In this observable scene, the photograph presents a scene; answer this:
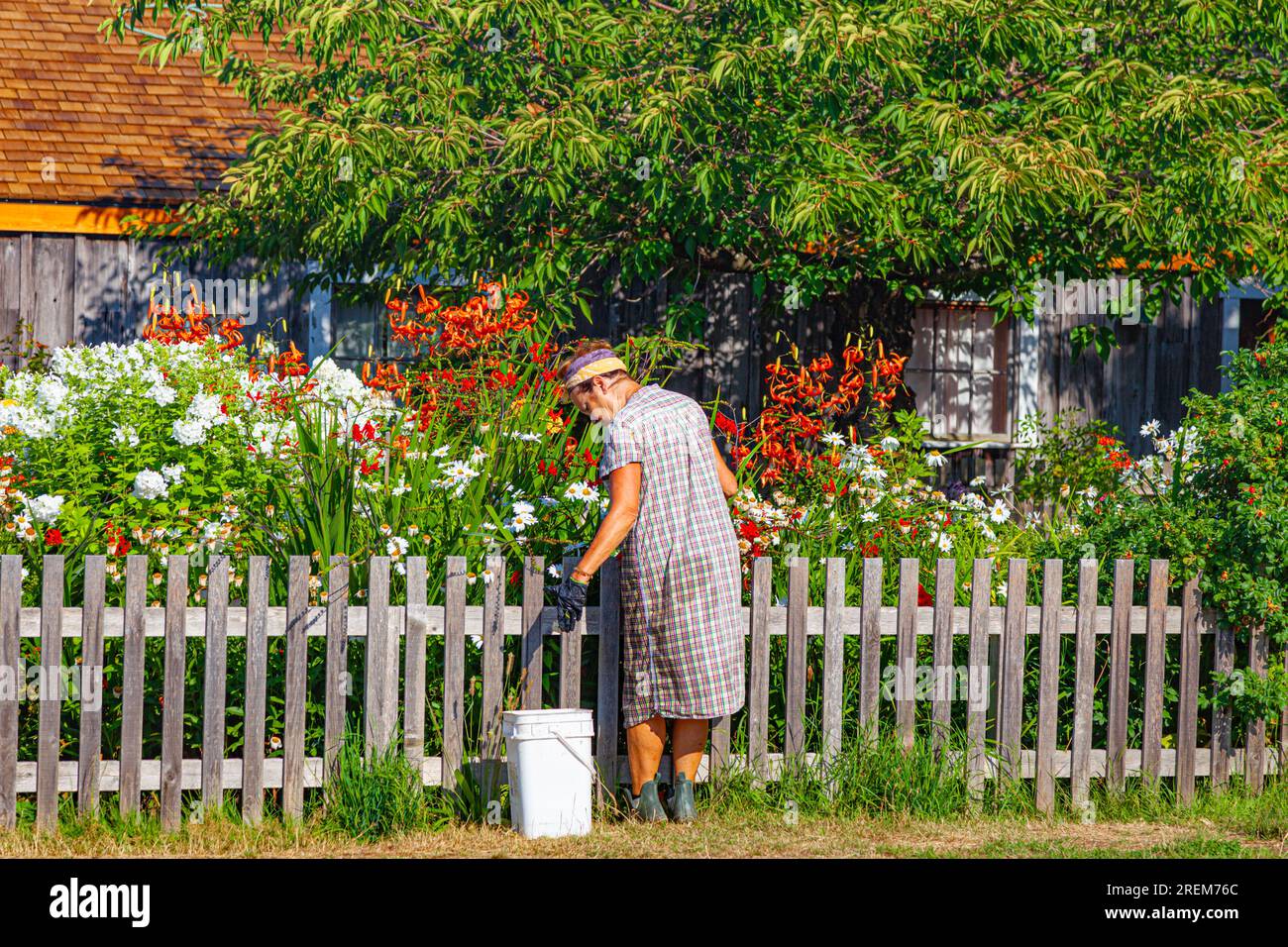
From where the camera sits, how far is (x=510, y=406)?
6.21 meters

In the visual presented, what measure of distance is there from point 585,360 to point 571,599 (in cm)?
90

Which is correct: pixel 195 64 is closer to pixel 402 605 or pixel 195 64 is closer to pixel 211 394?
pixel 211 394

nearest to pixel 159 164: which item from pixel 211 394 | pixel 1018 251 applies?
pixel 211 394

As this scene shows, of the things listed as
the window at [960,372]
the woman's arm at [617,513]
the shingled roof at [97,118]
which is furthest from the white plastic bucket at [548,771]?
the window at [960,372]

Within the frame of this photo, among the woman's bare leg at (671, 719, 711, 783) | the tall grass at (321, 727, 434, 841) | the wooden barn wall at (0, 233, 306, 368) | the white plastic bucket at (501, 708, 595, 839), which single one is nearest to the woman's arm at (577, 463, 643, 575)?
the white plastic bucket at (501, 708, 595, 839)

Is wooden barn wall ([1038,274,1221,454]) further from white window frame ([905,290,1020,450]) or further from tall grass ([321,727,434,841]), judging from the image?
tall grass ([321,727,434,841])

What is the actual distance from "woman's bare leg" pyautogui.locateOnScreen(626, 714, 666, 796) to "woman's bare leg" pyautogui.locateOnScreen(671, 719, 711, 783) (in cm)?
7

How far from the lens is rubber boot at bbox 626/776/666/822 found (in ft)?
17.1

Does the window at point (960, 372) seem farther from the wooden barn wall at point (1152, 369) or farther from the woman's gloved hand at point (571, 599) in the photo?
the woman's gloved hand at point (571, 599)

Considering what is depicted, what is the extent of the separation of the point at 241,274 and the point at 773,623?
252 inches

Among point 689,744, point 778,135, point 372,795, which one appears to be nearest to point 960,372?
point 778,135

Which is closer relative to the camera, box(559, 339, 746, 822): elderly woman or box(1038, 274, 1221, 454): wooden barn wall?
box(559, 339, 746, 822): elderly woman

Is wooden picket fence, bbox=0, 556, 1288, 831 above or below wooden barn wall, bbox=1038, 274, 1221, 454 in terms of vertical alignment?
below

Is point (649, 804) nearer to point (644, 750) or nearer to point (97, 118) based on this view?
point (644, 750)
